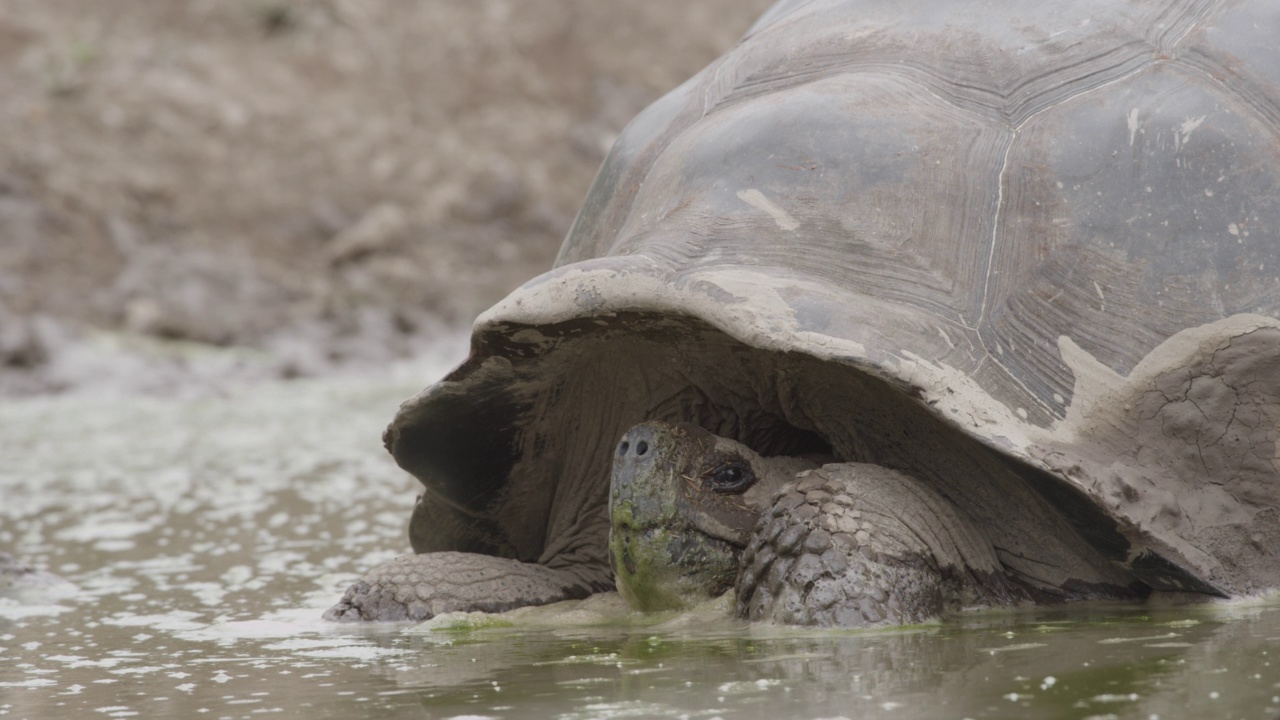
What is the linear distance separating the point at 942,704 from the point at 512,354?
1.34m

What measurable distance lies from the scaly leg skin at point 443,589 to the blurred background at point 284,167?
6.40 meters

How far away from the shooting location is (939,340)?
9.13 feet

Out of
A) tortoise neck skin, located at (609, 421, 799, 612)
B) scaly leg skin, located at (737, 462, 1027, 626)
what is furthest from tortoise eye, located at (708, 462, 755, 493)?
scaly leg skin, located at (737, 462, 1027, 626)

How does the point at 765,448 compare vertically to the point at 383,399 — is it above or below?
below

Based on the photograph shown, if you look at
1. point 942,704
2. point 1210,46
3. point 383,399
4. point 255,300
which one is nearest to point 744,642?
point 942,704

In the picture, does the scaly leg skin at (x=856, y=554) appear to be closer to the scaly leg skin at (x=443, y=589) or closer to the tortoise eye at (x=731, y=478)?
the tortoise eye at (x=731, y=478)

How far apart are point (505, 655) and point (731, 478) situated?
0.54 m

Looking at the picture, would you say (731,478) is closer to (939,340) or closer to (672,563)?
(672,563)

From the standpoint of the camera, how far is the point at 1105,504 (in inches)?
105

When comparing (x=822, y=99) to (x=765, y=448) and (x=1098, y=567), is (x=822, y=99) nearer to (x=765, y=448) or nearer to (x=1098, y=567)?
(x=765, y=448)

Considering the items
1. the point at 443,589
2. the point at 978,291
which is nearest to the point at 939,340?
the point at 978,291

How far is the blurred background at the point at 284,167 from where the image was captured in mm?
10289

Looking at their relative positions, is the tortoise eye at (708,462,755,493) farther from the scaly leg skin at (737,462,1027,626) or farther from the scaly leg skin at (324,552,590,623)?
the scaly leg skin at (324,552,590,623)

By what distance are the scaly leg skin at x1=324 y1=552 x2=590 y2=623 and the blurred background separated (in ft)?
21.0
